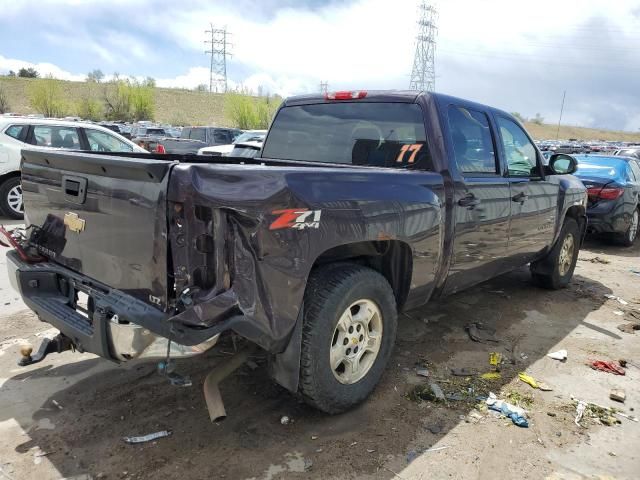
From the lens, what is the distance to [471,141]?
412cm

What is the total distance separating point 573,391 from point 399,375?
1.26 m

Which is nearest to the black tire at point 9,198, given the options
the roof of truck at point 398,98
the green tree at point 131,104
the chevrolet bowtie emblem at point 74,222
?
the roof of truck at point 398,98

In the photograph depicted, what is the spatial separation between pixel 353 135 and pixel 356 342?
5.65 ft

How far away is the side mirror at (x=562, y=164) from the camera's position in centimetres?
526

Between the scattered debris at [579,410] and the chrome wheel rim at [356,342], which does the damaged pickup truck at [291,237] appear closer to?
the chrome wheel rim at [356,342]

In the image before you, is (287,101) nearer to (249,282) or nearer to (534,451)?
(249,282)

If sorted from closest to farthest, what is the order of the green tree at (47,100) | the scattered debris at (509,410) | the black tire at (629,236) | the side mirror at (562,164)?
1. the scattered debris at (509,410)
2. the side mirror at (562,164)
3. the black tire at (629,236)
4. the green tree at (47,100)

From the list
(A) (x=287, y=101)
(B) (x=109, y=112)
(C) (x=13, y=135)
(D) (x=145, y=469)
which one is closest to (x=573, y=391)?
(D) (x=145, y=469)

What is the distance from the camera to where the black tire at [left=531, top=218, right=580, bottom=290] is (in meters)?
5.90

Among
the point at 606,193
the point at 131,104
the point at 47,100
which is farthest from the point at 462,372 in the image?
the point at 131,104

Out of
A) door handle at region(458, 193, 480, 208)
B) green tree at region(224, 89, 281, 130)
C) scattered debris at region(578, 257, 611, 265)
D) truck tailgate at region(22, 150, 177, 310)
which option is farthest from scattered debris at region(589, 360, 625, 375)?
green tree at region(224, 89, 281, 130)

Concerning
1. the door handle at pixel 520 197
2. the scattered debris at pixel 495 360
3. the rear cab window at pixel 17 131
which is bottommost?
the scattered debris at pixel 495 360

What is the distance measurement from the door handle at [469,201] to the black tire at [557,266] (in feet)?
8.01

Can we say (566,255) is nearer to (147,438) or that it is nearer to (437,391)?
(437,391)
